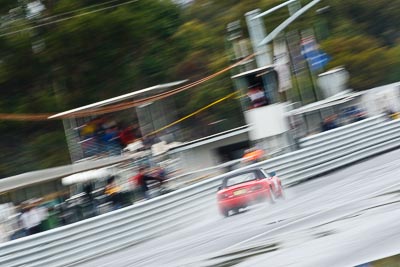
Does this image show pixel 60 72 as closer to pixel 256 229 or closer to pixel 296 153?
pixel 296 153

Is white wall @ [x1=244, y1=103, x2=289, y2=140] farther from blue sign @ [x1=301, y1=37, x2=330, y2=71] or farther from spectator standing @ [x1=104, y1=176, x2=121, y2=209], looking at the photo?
blue sign @ [x1=301, y1=37, x2=330, y2=71]

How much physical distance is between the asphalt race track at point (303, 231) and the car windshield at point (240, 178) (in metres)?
0.62

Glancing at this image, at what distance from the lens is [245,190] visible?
18.1 metres

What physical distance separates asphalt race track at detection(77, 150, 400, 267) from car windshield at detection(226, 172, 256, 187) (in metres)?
0.62

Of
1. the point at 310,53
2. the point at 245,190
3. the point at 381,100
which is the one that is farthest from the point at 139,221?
the point at 381,100

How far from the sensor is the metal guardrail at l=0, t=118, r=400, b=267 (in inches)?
665

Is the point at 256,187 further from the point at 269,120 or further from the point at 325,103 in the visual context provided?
the point at 325,103

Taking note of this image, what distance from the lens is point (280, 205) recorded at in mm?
17422

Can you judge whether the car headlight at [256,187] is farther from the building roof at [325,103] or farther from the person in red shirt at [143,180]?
the building roof at [325,103]

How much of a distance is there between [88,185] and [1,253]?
423 cm

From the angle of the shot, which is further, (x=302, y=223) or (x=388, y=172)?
(x=388, y=172)

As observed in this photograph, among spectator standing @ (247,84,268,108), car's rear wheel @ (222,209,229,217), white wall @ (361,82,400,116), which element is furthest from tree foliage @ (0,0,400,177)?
car's rear wheel @ (222,209,229,217)

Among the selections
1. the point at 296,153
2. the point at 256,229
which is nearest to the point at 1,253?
the point at 256,229

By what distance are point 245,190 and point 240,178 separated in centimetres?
37
